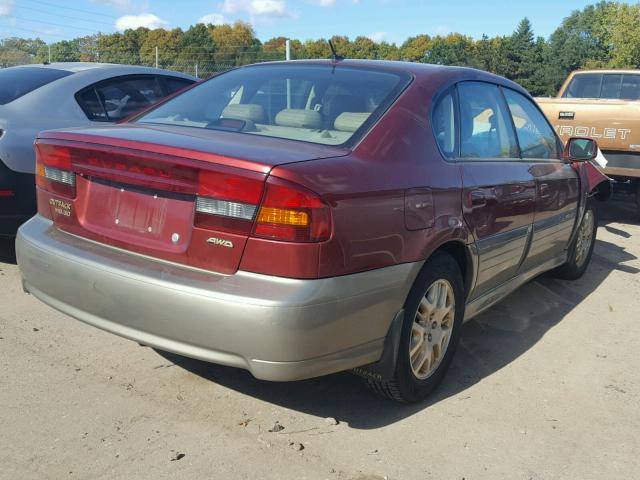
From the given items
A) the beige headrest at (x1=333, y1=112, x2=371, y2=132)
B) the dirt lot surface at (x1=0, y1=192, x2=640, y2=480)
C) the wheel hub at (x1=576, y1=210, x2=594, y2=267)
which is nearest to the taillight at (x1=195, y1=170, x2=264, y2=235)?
the beige headrest at (x1=333, y1=112, x2=371, y2=132)

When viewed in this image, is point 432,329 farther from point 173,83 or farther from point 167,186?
point 173,83

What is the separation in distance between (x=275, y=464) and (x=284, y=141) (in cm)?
135

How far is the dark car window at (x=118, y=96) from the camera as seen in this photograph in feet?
18.2

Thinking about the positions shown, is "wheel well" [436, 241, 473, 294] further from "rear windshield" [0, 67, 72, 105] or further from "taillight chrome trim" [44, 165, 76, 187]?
"rear windshield" [0, 67, 72, 105]

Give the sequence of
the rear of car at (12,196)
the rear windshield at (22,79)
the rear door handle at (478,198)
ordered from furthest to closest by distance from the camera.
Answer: the rear windshield at (22,79), the rear of car at (12,196), the rear door handle at (478,198)

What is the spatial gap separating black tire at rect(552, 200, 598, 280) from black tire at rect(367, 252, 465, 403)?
2.30 metres

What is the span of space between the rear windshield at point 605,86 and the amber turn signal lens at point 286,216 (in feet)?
28.1

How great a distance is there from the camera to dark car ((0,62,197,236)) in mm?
4703

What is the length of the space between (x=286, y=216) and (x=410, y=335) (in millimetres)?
946

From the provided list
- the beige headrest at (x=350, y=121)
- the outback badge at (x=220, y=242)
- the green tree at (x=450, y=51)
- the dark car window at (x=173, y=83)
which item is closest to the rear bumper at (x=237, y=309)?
the outback badge at (x=220, y=242)

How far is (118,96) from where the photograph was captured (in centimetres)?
583

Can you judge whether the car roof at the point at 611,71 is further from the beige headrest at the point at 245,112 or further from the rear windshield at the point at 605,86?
the beige headrest at the point at 245,112

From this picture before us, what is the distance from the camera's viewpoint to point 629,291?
5484mm

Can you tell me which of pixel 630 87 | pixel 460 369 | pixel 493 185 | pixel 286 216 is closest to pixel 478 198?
pixel 493 185
